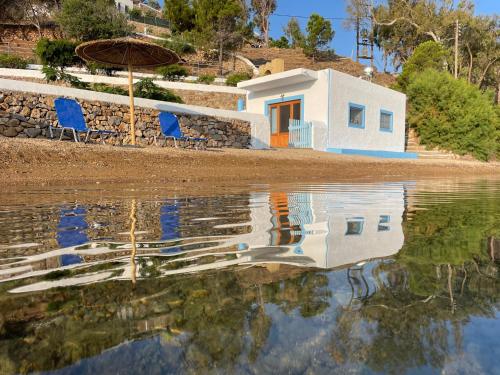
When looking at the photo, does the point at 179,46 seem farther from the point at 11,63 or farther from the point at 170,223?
the point at 170,223

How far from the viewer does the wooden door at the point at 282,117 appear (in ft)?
57.4

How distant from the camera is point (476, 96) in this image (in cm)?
2186

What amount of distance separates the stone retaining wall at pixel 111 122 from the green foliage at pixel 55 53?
14.7m

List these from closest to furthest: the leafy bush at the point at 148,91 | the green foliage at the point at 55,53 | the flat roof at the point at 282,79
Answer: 1. the leafy bush at the point at 148,91
2. the flat roof at the point at 282,79
3. the green foliage at the point at 55,53

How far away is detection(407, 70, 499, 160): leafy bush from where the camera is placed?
20766 millimetres

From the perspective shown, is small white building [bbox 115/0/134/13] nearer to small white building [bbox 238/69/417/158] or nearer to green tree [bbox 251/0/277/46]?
green tree [bbox 251/0/277/46]

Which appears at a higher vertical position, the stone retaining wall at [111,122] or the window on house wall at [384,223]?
the stone retaining wall at [111,122]

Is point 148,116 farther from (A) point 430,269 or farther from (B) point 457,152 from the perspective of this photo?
(B) point 457,152

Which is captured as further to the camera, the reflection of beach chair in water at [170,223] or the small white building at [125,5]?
the small white building at [125,5]

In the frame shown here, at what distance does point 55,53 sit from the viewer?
23.6 metres

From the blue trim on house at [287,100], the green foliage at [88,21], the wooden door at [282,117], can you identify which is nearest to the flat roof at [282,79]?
the blue trim on house at [287,100]

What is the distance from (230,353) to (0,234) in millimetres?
1927

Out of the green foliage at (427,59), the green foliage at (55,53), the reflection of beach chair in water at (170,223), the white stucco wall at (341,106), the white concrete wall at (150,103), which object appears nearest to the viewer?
the reflection of beach chair in water at (170,223)

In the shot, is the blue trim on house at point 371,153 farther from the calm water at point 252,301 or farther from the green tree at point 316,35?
the green tree at point 316,35
